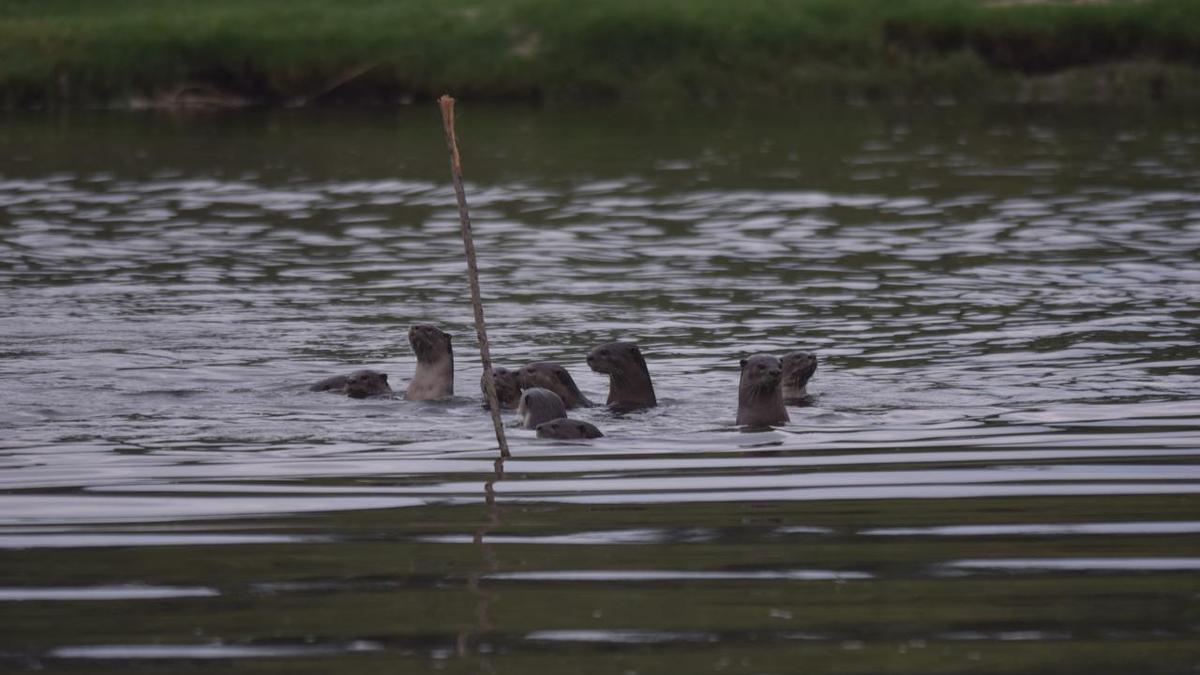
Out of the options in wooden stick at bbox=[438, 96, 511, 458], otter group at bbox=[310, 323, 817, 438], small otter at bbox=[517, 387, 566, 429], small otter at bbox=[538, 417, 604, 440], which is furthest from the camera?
otter group at bbox=[310, 323, 817, 438]

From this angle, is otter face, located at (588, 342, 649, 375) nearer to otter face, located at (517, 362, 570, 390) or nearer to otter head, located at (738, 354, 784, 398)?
otter face, located at (517, 362, 570, 390)

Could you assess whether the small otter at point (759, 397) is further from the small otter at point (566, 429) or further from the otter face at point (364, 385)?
the otter face at point (364, 385)

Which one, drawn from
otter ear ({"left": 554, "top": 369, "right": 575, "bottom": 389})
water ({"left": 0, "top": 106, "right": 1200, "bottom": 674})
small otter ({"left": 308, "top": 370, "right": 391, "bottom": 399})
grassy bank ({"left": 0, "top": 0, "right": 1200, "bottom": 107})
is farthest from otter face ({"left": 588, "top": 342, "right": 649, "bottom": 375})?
grassy bank ({"left": 0, "top": 0, "right": 1200, "bottom": 107})

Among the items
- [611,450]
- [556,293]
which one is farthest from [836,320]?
[611,450]

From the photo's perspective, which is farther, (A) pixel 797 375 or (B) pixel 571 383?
(B) pixel 571 383

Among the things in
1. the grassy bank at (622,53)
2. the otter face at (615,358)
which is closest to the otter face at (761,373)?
the otter face at (615,358)

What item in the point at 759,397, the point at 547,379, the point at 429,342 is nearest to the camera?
the point at 759,397

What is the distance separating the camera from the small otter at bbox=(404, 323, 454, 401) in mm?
13375

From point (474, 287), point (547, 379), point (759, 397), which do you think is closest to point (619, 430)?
point (759, 397)

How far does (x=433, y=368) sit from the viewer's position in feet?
44.0

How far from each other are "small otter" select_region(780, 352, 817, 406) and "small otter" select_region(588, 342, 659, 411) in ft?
2.85

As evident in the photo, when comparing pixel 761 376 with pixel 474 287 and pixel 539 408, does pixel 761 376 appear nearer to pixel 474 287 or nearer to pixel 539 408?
pixel 539 408

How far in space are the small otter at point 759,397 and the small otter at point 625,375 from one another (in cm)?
98

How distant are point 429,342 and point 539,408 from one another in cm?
175
